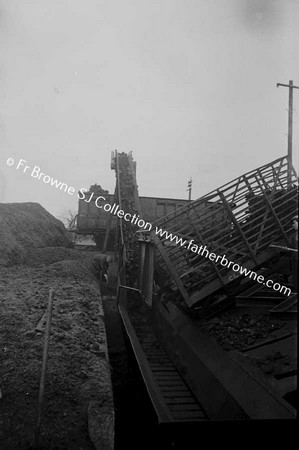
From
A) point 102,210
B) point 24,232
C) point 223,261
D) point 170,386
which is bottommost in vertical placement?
point 170,386

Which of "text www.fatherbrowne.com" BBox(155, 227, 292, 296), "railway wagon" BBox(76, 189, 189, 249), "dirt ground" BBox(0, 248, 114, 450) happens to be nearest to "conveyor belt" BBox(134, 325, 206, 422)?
"dirt ground" BBox(0, 248, 114, 450)

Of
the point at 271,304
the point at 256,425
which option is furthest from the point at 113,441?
the point at 271,304

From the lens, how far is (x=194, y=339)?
462 cm

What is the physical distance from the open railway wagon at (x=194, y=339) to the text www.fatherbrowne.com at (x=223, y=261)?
0.11 m

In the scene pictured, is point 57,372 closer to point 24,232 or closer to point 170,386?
point 170,386

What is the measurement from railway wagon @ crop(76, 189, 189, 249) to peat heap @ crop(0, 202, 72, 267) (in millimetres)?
2040

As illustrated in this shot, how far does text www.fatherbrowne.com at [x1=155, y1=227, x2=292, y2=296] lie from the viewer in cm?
488

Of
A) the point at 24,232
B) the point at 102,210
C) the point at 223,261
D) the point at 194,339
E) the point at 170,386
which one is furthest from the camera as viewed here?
the point at 102,210

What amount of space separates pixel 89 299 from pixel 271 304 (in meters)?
4.22

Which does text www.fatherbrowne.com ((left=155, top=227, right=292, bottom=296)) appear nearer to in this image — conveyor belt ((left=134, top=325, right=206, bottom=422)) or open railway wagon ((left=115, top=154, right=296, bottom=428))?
open railway wagon ((left=115, top=154, right=296, bottom=428))

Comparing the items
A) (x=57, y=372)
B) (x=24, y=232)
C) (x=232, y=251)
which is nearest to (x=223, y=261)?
(x=232, y=251)

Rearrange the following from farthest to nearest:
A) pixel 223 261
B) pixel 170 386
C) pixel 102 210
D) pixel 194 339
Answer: pixel 102 210, pixel 223 261, pixel 194 339, pixel 170 386

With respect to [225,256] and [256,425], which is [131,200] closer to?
[225,256]

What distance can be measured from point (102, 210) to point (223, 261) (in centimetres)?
949
